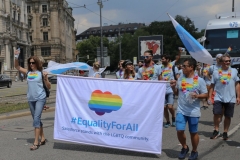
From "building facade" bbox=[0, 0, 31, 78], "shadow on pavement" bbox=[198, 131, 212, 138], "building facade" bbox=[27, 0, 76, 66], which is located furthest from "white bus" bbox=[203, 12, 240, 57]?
"building facade" bbox=[27, 0, 76, 66]

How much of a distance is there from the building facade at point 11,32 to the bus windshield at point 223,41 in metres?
51.2

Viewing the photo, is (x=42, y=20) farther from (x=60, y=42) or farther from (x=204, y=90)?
(x=204, y=90)

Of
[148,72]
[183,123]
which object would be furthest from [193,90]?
[148,72]

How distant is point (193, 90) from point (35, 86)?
306 centimetres

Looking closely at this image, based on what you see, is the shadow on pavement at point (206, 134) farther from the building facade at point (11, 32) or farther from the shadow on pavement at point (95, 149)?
the building facade at point (11, 32)

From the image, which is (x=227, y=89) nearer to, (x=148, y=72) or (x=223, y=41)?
(x=148, y=72)

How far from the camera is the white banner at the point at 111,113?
5570 millimetres

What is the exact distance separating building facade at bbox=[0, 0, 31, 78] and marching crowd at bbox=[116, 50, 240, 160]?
189 ft

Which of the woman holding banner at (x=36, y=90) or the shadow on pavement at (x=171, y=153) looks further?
the woman holding banner at (x=36, y=90)

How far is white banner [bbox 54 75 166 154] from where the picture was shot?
18.3ft

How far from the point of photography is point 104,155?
573 centimetres

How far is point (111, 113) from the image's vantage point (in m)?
5.90

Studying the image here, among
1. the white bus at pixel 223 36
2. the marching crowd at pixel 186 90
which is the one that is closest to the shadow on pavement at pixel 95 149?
the marching crowd at pixel 186 90

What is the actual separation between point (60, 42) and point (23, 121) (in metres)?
82.2
